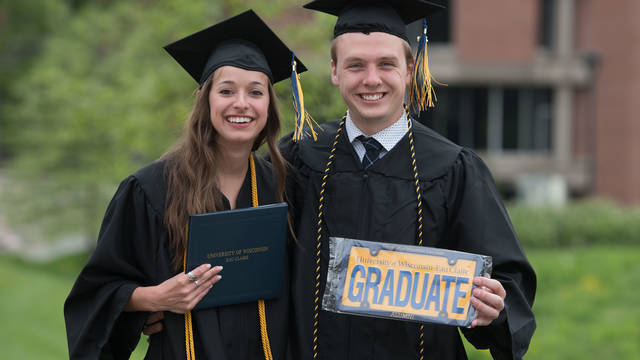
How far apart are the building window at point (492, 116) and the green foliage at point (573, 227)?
555cm

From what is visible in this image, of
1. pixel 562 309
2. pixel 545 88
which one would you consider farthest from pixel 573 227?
pixel 545 88

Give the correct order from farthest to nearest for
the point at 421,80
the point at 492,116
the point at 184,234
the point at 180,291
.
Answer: the point at 492,116
the point at 421,80
the point at 184,234
the point at 180,291

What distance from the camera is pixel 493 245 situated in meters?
2.62

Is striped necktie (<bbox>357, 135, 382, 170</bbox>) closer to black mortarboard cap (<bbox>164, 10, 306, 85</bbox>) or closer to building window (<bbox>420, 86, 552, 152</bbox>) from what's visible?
black mortarboard cap (<bbox>164, 10, 306, 85</bbox>)

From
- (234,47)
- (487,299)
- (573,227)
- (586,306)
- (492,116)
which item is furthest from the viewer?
(492,116)

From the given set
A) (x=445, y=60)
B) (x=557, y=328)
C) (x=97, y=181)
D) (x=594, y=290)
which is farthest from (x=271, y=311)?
(x=445, y=60)

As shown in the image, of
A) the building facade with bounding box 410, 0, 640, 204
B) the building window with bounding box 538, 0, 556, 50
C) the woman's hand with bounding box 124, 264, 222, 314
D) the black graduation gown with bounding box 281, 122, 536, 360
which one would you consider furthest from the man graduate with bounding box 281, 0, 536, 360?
the building window with bounding box 538, 0, 556, 50

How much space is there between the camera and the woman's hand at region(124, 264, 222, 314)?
254 cm

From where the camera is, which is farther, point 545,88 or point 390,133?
point 545,88

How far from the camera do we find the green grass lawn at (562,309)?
22.7 ft

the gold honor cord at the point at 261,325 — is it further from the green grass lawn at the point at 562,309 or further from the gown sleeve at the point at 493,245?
the green grass lawn at the point at 562,309

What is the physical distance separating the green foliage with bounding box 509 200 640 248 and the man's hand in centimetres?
1100

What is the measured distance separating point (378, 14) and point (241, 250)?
3.40 feet

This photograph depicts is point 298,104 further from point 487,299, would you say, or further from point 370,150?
point 487,299
